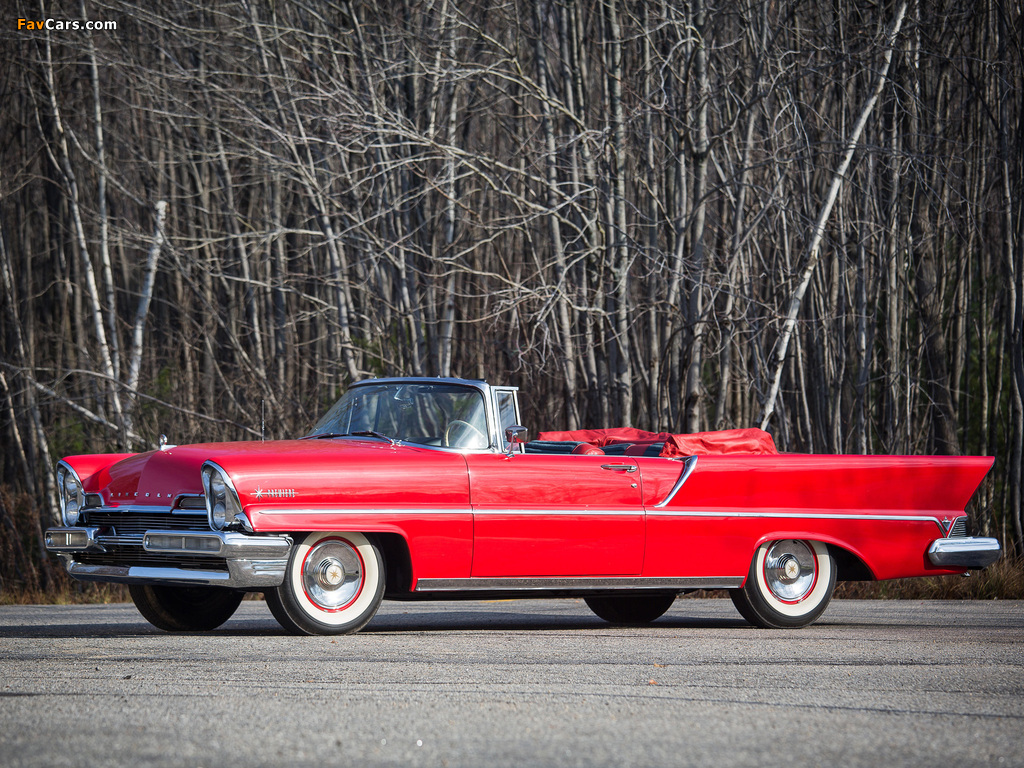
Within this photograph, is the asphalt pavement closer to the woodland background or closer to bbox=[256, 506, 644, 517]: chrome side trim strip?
bbox=[256, 506, 644, 517]: chrome side trim strip

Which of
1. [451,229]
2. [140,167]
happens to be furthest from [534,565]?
[140,167]

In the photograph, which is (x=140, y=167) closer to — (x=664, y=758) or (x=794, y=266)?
(x=794, y=266)

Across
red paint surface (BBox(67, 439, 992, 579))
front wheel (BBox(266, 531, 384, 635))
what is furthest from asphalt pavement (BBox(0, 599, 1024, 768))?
red paint surface (BBox(67, 439, 992, 579))

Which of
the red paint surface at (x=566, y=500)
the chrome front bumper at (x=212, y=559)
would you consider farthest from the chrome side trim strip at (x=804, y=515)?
the chrome front bumper at (x=212, y=559)

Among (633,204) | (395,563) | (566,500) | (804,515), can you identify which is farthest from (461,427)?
(633,204)

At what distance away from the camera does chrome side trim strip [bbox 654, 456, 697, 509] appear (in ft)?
25.5

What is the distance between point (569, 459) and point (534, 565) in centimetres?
68

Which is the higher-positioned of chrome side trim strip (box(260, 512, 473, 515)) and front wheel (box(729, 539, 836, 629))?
chrome side trim strip (box(260, 512, 473, 515))

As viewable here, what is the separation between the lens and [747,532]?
7988 mm

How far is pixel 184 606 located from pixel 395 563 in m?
1.50

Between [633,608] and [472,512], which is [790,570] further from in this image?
[472,512]

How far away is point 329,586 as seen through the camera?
7039 mm

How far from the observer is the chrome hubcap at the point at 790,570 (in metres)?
8.18

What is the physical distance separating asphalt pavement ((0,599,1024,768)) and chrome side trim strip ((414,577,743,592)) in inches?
11.1
